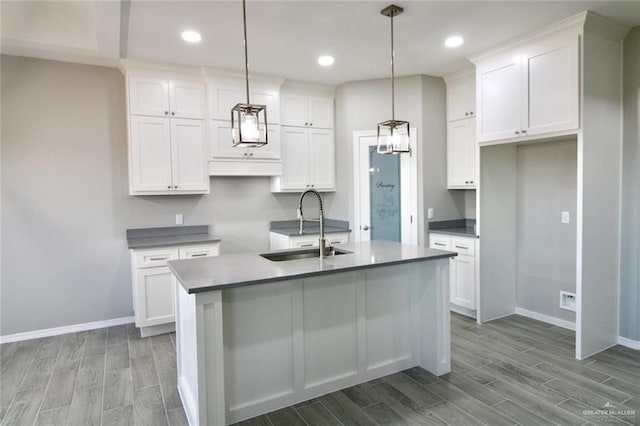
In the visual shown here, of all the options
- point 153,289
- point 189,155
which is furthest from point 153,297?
point 189,155

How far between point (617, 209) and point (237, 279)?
11.0ft

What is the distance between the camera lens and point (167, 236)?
434 centimetres

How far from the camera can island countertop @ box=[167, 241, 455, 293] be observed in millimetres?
2162

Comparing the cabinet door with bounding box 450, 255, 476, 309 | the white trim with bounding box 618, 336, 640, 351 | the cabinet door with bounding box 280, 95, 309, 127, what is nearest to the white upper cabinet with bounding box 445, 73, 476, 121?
the cabinet door with bounding box 450, 255, 476, 309

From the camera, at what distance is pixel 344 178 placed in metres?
5.01

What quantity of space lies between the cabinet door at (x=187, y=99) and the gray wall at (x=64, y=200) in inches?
22.4

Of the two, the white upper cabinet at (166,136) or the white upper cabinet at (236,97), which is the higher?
the white upper cabinet at (236,97)

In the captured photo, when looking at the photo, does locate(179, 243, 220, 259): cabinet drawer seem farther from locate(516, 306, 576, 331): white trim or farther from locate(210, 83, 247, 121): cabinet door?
locate(516, 306, 576, 331): white trim

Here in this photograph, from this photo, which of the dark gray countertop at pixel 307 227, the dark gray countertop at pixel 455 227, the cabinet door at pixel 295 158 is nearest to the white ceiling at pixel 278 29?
the cabinet door at pixel 295 158

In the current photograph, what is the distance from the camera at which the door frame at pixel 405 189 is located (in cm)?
456

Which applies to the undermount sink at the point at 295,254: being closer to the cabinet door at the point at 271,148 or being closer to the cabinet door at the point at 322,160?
the cabinet door at the point at 271,148

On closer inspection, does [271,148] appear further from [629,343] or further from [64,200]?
[629,343]

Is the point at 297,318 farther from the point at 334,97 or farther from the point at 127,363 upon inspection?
the point at 334,97

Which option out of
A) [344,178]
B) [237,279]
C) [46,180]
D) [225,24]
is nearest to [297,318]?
[237,279]
